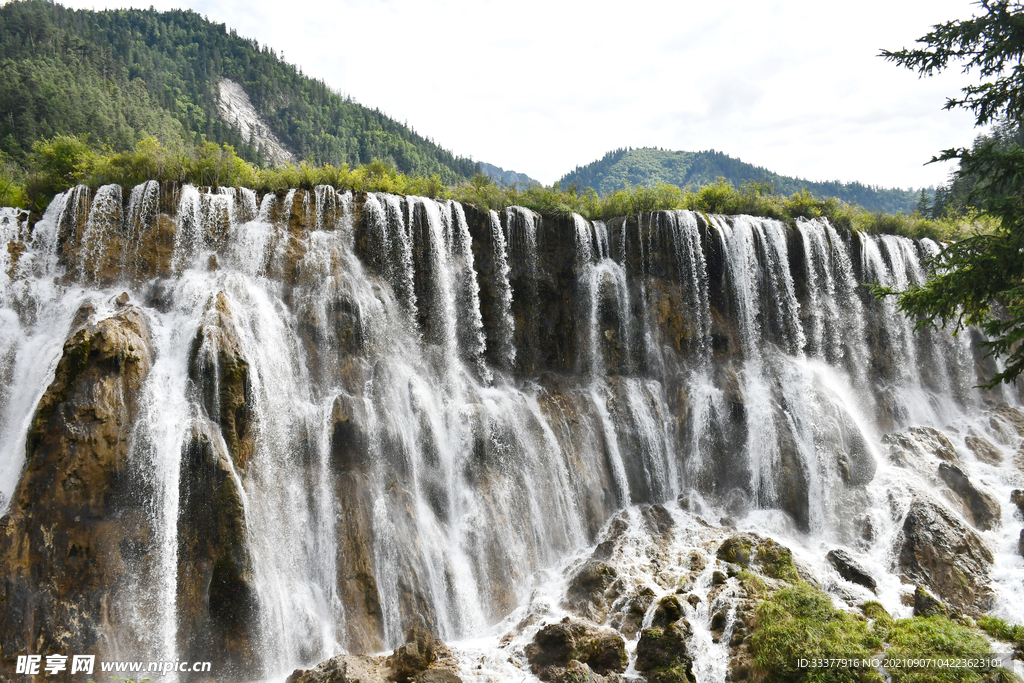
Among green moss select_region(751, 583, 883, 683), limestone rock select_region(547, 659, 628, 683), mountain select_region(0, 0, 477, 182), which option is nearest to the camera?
green moss select_region(751, 583, 883, 683)

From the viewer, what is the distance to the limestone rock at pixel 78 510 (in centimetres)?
998

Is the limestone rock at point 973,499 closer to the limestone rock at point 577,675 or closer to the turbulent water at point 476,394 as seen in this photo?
the turbulent water at point 476,394

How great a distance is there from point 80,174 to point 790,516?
76.8 feet

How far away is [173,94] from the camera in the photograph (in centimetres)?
8512

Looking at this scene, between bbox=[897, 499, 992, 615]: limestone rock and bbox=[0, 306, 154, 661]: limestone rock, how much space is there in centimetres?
1801

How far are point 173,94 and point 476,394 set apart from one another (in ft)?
310

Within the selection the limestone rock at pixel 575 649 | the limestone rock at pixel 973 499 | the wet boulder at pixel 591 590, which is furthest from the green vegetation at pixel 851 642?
the limestone rock at pixel 973 499

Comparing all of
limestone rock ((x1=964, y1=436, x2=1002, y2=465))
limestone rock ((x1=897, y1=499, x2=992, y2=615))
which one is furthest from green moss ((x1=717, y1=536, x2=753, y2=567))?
limestone rock ((x1=964, y1=436, x2=1002, y2=465))

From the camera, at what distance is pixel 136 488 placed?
37.1 feet

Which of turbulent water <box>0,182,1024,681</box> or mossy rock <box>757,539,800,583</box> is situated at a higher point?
turbulent water <box>0,182,1024,681</box>

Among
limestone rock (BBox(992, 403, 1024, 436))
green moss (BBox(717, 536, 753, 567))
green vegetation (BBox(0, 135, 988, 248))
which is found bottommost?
green moss (BBox(717, 536, 753, 567))

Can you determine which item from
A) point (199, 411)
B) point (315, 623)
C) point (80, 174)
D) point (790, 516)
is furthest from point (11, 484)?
point (790, 516)

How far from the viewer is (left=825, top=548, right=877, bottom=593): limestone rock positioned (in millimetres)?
13562

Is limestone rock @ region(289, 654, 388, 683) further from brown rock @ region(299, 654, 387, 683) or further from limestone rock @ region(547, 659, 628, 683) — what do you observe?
limestone rock @ region(547, 659, 628, 683)
